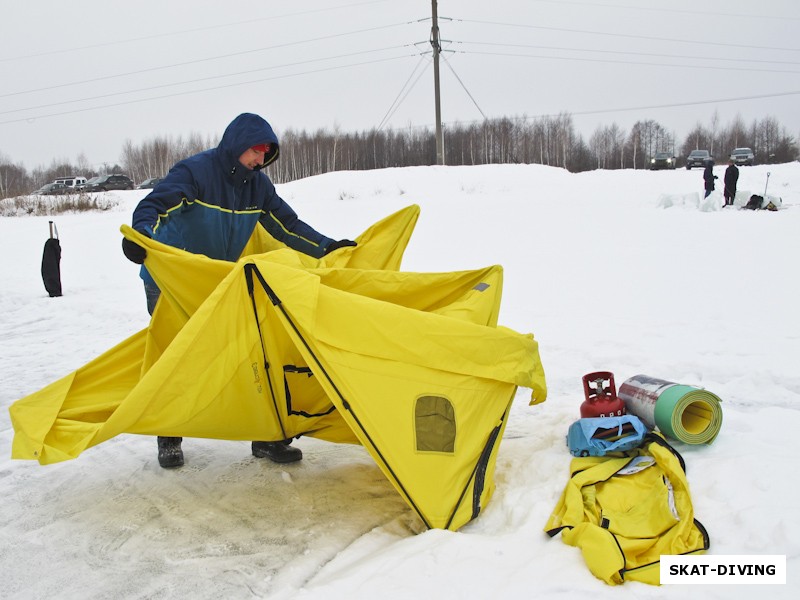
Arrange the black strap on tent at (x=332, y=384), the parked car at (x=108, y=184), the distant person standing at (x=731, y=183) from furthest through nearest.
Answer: the parked car at (x=108, y=184) < the distant person standing at (x=731, y=183) < the black strap on tent at (x=332, y=384)

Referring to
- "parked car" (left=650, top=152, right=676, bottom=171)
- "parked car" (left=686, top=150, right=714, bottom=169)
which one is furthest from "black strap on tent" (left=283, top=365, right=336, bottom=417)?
"parked car" (left=650, top=152, right=676, bottom=171)

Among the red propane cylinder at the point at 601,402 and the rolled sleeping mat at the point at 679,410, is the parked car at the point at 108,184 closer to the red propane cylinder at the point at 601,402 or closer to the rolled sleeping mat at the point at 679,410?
the red propane cylinder at the point at 601,402

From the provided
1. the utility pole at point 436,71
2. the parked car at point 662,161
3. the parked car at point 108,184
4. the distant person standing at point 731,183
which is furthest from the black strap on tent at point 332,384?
the parked car at point 108,184

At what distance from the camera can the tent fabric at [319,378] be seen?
263 cm

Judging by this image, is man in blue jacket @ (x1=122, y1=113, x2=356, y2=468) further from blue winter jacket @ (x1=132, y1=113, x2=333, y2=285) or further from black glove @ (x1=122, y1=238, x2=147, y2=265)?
black glove @ (x1=122, y1=238, x2=147, y2=265)

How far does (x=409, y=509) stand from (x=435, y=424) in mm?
594

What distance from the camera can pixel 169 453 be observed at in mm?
3475

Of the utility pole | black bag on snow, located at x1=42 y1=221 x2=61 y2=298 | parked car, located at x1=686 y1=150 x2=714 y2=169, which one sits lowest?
black bag on snow, located at x1=42 y1=221 x2=61 y2=298

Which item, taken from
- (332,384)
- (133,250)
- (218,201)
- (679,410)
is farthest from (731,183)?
(133,250)

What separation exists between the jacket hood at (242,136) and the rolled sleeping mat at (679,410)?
2.45m

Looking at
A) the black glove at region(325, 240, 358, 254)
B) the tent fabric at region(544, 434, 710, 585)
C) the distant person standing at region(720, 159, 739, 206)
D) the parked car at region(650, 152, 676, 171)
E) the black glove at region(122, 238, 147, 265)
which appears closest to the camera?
the tent fabric at region(544, 434, 710, 585)

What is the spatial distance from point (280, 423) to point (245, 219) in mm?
1316

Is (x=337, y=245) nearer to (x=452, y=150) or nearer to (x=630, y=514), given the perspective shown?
(x=630, y=514)

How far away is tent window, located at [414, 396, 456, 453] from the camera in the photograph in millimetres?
2670
